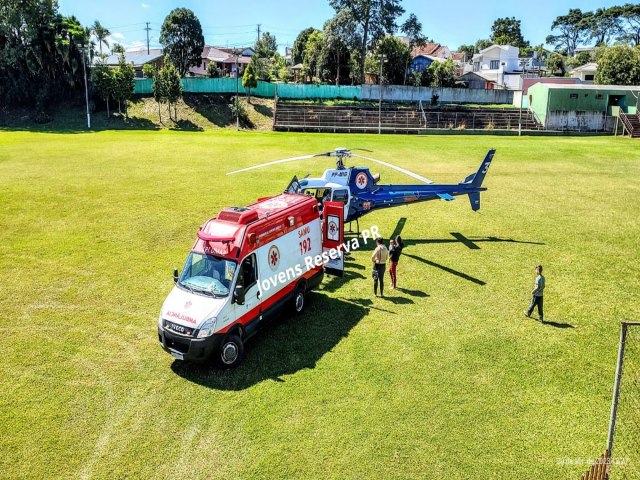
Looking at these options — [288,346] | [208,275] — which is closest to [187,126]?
[208,275]

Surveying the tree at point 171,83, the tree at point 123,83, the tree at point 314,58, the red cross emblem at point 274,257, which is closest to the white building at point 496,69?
the tree at point 314,58

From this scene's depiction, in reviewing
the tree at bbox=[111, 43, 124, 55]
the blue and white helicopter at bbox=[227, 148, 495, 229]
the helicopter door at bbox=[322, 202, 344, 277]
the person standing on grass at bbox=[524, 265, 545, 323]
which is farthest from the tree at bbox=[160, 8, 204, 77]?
the person standing on grass at bbox=[524, 265, 545, 323]

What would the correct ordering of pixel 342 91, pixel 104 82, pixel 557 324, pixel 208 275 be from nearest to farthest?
pixel 208 275 → pixel 557 324 → pixel 104 82 → pixel 342 91

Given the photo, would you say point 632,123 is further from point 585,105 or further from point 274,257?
point 274,257

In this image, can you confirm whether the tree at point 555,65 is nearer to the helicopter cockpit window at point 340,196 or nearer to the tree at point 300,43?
the tree at point 300,43

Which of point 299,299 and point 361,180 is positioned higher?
point 361,180

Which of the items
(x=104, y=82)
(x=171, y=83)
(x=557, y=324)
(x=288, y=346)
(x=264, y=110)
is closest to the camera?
(x=288, y=346)

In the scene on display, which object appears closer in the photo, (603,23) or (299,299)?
(299,299)
